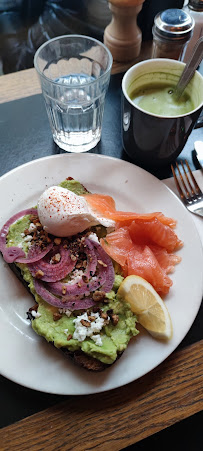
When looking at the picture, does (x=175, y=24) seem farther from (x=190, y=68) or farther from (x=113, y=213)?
(x=113, y=213)

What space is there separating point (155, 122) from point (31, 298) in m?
0.92

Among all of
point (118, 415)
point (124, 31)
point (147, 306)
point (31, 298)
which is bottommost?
point (118, 415)

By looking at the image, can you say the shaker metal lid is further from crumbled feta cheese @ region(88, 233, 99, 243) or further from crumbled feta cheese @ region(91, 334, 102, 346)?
crumbled feta cheese @ region(91, 334, 102, 346)

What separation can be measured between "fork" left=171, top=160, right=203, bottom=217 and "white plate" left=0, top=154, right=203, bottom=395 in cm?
9

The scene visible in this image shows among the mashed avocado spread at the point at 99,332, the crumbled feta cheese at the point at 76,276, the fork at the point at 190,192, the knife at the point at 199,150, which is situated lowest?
the mashed avocado spread at the point at 99,332

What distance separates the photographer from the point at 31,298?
161cm

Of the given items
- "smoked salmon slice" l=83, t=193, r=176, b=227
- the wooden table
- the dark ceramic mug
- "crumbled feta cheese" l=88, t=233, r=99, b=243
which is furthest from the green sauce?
the wooden table

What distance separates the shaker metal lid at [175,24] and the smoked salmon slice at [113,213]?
3.08 feet

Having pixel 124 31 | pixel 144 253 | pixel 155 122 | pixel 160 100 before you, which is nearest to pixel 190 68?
pixel 160 100

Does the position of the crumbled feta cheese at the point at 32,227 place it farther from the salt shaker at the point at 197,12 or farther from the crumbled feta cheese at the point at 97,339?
the salt shaker at the point at 197,12

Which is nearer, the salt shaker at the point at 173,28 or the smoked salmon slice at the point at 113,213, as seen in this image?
the smoked salmon slice at the point at 113,213

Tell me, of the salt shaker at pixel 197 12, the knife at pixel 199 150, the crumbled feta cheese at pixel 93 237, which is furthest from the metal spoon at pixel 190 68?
the crumbled feta cheese at pixel 93 237

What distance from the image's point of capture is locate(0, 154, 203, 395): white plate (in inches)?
55.6

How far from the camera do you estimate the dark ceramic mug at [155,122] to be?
174 centimetres
